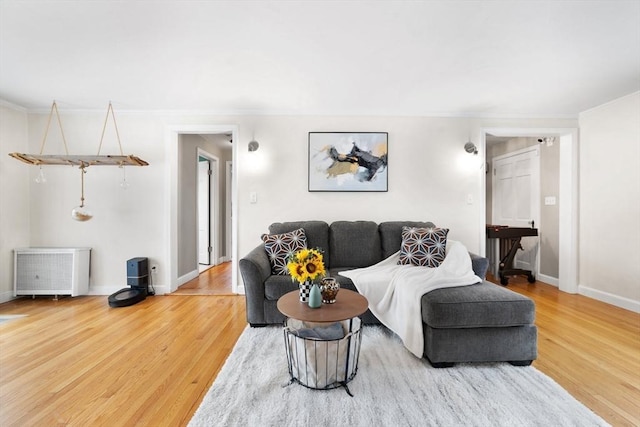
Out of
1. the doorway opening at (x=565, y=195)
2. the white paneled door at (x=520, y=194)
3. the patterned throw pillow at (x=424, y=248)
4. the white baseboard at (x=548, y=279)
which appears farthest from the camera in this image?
the white paneled door at (x=520, y=194)

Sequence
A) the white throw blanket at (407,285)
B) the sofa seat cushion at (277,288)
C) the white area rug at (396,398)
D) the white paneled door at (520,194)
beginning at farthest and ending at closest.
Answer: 1. the white paneled door at (520,194)
2. the sofa seat cushion at (277,288)
3. the white throw blanket at (407,285)
4. the white area rug at (396,398)

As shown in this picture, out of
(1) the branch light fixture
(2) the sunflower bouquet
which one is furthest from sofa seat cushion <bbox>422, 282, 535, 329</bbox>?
(1) the branch light fixture

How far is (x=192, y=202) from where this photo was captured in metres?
4.23

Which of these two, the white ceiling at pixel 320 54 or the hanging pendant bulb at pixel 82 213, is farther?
the hanging pendant bulb at pixel 82 213

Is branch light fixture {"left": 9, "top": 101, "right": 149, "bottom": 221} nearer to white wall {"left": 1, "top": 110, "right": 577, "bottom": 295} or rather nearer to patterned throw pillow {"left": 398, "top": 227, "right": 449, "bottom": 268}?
white wall {"left": 1, "top": 110, "right": 577, "bottom": 295}

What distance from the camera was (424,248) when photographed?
283cm

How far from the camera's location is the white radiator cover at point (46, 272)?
3.31 m

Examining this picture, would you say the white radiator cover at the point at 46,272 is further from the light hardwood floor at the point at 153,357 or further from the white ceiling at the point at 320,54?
the white ceiling at the point at 320,54

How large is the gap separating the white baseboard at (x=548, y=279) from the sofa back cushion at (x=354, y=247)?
2862 mm

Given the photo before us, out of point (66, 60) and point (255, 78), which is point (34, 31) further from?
point (255, 78)

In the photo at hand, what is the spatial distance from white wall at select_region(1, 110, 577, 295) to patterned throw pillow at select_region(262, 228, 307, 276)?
0.63 metres

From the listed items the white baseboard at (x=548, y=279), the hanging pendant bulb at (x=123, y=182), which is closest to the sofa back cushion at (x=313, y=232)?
the hanging pendant bulb at (x=123, y=182)

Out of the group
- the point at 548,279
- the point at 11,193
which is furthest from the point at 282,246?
the point at 548,279

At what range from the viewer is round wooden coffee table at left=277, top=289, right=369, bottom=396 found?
5.25ft
